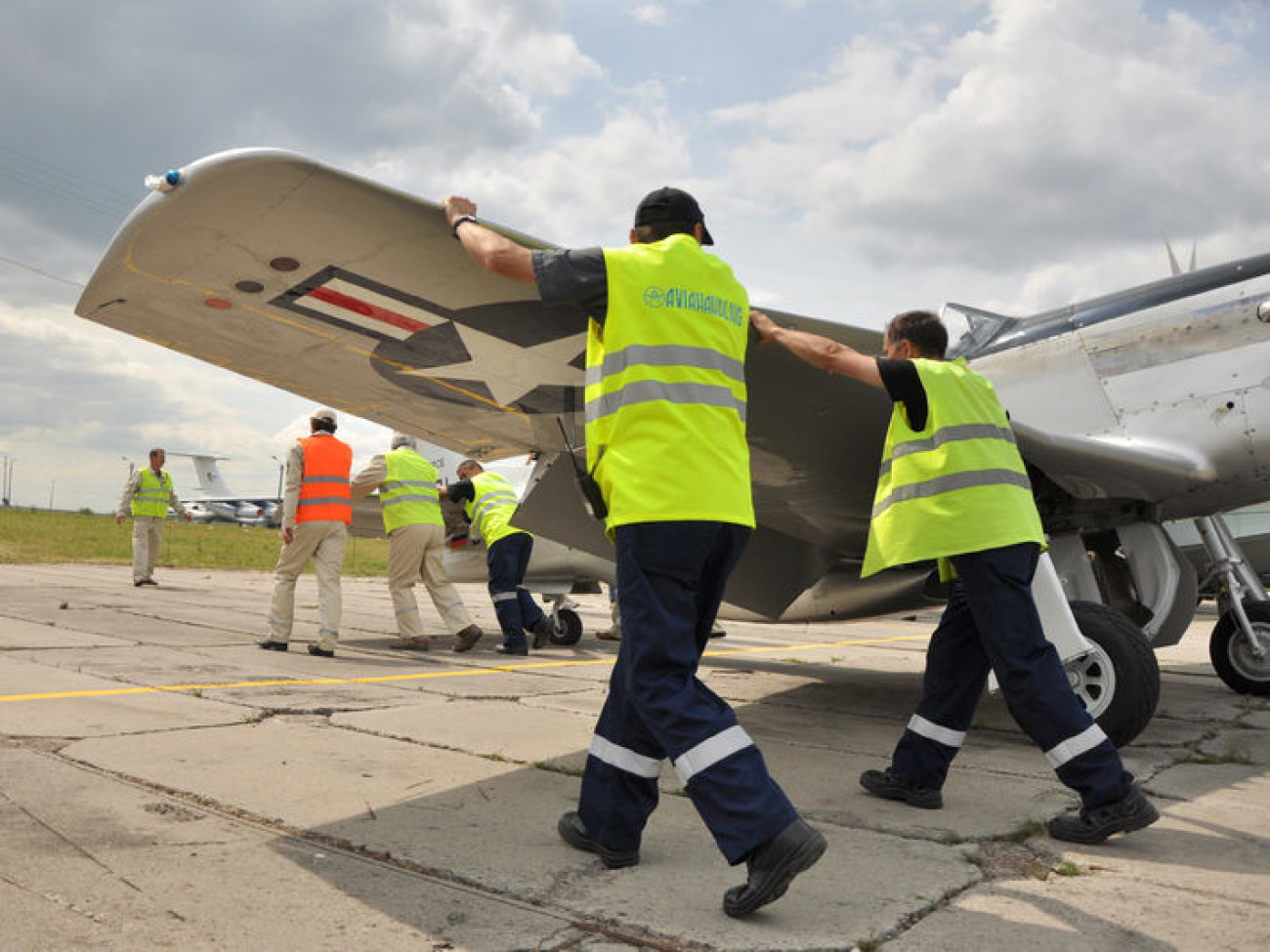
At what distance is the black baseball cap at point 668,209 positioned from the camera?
98.2 inches

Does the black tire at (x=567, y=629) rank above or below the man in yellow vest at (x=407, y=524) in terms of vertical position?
below

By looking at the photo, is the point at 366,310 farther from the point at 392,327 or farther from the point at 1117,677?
the point at 1117,677

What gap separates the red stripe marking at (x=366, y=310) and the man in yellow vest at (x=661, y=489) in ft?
3.15

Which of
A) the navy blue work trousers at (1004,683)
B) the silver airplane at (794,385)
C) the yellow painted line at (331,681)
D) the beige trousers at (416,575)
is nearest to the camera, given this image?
the navy blue work trousers at (1004,683)

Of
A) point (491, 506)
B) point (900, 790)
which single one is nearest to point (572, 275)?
point (900, 790)

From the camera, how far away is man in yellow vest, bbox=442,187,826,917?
2.09 m

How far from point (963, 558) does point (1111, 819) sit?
0.81 meters

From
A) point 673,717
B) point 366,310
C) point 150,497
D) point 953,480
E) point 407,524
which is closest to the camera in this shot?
point 673,717

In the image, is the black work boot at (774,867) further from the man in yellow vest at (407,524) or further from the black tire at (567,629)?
the black tire at (567,629)

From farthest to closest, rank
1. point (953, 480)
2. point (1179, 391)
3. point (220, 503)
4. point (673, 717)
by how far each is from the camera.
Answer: point (220, 503), point (1179, 391), point (953, 480), point (673, 717)

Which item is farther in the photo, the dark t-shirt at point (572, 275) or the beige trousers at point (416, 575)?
the beige trousers at point (416, 575)

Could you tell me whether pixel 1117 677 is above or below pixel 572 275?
below

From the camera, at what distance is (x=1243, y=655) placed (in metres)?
5.67

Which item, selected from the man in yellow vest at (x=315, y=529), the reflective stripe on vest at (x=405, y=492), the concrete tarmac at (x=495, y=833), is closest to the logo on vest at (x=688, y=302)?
the concrete tarmac at (x=495, y=833)
